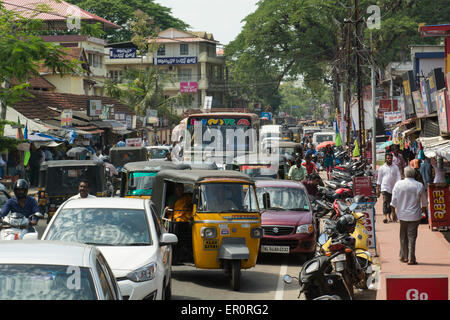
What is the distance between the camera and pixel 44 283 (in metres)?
6.31

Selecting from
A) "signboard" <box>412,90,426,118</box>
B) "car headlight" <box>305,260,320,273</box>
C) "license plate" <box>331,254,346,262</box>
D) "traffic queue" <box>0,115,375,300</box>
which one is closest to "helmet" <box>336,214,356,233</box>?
"traffic queue" <box>0,115,375,300</box>

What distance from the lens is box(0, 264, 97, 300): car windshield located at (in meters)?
6.20

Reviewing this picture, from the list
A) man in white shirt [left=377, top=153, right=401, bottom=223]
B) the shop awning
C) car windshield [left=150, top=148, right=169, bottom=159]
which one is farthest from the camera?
car windshield [left=150, top=148, right=169, bottom=159]

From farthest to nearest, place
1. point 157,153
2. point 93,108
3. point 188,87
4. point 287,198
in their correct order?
point 188,87 < point 93,108 < point 157,153 < point 287,198

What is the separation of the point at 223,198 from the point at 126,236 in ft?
10.9

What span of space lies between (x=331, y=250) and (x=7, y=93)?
1092 centimetres

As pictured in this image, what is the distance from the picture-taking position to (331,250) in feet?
37.2

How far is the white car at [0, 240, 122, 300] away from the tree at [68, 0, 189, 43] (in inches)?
3104

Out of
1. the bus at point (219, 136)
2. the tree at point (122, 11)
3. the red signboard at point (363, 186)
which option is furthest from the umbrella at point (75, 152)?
the tree at point (122, 11)

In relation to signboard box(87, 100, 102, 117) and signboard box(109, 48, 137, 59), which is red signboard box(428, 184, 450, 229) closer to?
signboard box(87, 100, 102, 117)

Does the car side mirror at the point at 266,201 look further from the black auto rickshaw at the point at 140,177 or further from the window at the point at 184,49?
the window at the point at 184,49

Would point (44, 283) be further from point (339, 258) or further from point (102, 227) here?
point (339, 258)

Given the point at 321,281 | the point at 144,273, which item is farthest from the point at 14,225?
the point at 321,281
